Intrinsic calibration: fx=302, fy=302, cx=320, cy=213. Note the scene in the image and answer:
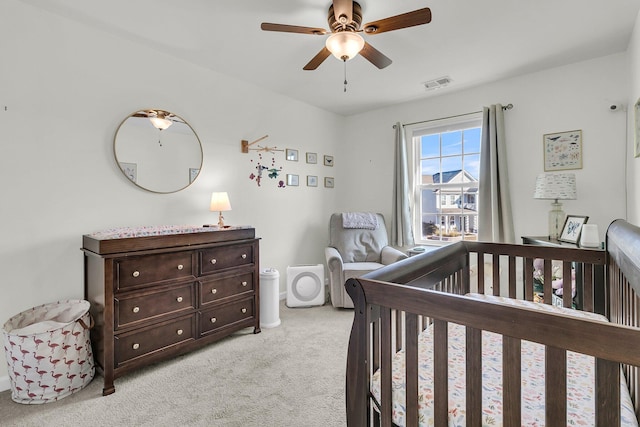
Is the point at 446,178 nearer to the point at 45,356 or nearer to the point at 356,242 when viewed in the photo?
the point at 356,242

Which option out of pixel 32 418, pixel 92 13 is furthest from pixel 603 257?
pixel 92 13

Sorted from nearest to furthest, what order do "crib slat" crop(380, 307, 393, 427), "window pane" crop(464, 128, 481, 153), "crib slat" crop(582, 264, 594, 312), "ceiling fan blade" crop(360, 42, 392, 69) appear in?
"crib slat" crop(380, 307, 393, 427) → "crib slat" crop(582, 264, 594, 312) → "ceiling fan blade" crop(360, 42, 392, 69) → "window pane" crop(464, 128, 481, 153)

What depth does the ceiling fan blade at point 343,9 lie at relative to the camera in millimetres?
1727

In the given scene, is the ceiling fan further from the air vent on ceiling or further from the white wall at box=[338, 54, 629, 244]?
the white wall at box=[338, 54, 629, 244]

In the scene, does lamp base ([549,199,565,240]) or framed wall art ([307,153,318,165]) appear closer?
lamp base ([549,199,565,240])

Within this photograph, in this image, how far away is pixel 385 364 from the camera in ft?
3.23

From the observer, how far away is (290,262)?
373cm

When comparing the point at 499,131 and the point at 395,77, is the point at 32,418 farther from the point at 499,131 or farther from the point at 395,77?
the point at 499,131

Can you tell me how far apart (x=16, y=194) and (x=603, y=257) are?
3.43m

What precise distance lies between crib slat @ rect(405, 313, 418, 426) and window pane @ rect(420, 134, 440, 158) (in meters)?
3.27

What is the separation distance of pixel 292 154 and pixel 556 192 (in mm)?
2696

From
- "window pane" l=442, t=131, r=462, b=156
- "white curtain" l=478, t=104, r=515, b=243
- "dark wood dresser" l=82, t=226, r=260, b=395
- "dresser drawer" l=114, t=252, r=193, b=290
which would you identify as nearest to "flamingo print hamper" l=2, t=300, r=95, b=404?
"dark wood dresser" l=82, t=226, r=260, b=395

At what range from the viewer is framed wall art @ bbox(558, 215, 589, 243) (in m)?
2.47

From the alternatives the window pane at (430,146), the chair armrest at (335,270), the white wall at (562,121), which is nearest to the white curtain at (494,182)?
the white wall at (562,121)
